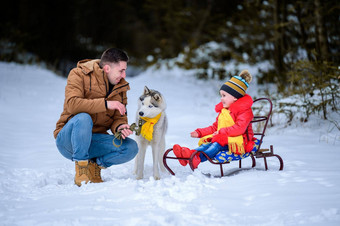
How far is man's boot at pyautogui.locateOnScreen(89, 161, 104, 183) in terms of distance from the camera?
345 cm

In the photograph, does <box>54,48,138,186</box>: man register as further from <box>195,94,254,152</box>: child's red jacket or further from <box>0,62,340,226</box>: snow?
<box>195,94,254,152</box>: child's red jacket

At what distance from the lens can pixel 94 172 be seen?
11.5 ft

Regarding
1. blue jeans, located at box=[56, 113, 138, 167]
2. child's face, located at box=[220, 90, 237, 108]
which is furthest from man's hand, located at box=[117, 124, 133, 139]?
child's face, located at box=[220, 90, 237, 108]

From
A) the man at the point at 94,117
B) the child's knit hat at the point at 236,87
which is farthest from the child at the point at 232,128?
the man at the point at 94,117

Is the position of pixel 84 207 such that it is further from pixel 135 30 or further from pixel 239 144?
pixel 135 30

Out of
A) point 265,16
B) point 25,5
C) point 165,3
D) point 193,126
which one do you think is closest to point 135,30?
point 165,3

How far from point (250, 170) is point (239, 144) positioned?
41 centimetres

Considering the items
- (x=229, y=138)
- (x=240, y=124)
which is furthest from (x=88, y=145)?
(x=240, y=124)

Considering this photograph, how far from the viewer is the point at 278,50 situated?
9.71 meters

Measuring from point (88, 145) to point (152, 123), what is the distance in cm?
70

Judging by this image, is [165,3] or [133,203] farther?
[165,3]

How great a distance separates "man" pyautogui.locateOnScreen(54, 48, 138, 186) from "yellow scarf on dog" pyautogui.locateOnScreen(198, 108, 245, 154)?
91cm

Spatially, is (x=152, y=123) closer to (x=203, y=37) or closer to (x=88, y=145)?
(x=88, y=145)

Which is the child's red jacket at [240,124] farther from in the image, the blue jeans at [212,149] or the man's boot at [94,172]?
the man's boot at [94,172]
